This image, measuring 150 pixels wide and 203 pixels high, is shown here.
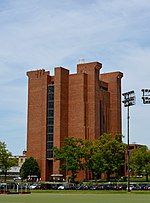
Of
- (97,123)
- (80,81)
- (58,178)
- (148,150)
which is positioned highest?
(80,81)

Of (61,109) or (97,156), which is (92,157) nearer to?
(97,156)

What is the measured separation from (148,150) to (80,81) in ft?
108

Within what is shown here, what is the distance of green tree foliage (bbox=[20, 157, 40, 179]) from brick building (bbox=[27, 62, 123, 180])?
121 inches

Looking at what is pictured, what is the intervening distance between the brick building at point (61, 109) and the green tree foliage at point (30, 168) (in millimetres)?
3086

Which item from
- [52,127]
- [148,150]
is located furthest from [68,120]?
[148,150]

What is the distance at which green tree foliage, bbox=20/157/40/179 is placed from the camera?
141000mm

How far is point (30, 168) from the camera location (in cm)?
14088

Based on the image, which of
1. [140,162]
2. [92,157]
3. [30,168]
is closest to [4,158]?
[92,157]

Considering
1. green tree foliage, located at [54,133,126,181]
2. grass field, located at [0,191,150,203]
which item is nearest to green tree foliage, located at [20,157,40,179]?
green tree foliage, located at [54,133,126,181]

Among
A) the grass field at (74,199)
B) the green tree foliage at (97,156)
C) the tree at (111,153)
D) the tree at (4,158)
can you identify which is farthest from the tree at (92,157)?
the grass field at (74,199)

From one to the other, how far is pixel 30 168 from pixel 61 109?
21.3 m

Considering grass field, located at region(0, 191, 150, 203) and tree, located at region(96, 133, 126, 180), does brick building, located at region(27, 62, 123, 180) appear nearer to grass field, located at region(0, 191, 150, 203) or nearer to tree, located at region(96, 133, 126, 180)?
tree, located at region(96, 133, 126, 180)

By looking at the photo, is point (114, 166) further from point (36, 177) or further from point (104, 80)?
point (104, 80)

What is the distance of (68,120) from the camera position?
486 ft
